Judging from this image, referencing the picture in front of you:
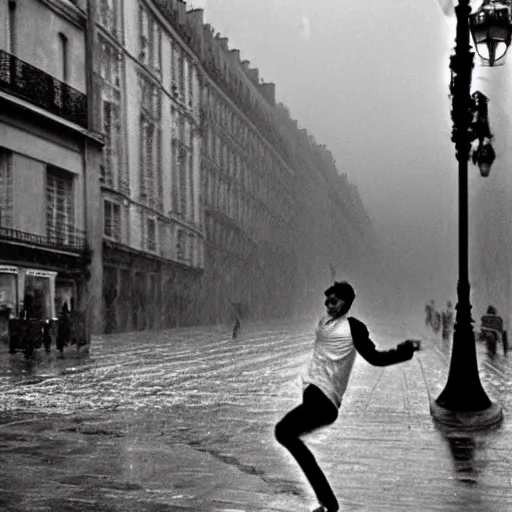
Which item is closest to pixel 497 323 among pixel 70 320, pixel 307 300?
pixel 70 320

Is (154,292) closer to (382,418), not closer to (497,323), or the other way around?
(497,323)

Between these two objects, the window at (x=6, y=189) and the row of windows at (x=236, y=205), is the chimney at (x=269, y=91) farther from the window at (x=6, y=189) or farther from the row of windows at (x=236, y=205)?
the window at (x=6, y=189)

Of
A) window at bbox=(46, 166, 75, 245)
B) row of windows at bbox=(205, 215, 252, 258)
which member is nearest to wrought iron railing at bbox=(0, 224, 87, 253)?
window at bbox=(46, 166, 75, 245)

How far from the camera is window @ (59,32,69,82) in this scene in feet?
106

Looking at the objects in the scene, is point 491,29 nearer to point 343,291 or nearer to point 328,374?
point 343,291

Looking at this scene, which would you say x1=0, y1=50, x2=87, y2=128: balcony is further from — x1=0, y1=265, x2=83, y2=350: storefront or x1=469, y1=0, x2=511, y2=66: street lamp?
x1=469, y1=0, x2=511, y2=66: street lamp

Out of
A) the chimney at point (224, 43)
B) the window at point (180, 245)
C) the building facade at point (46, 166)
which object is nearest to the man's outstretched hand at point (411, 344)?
the building facade at point (46, 166)

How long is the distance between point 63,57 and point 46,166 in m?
4.56

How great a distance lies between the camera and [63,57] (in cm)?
3266

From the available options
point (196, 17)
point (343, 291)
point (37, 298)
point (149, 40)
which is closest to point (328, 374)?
point (343, 291)

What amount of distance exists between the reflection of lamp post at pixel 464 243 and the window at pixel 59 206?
21062 millimetres

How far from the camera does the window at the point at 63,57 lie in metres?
32.2

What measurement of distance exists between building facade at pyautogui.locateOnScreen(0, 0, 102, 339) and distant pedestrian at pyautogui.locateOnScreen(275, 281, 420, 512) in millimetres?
21750

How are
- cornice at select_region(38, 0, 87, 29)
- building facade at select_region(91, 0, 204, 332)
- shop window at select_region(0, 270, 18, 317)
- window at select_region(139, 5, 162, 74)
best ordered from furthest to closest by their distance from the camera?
1. window at select_region(139, 5, 162, 74)
2. building facade at select_region(91, 0, 204, 332)
3. cornice at select_region(38, 0, 87, 29)
4. shop window at select_region(0, 270, 18, 317)
